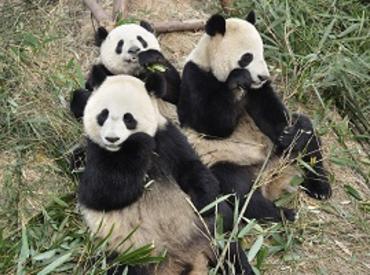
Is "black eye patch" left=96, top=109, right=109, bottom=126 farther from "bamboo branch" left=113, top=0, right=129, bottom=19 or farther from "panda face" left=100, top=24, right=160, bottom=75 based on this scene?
"bamboo branch" left=113, top=0, right=129, bottom=19

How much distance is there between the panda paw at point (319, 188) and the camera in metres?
5.32

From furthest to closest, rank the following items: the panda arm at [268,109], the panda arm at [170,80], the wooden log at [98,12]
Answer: the wooden log at [98,12] → the panda arm at [170,80] → the panda arm at [268,109]

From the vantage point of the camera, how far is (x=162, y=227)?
4.31 metres

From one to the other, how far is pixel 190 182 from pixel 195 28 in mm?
2340

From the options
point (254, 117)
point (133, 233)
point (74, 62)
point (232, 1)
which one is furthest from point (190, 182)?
point (232, 1)

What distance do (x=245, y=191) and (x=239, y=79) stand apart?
72cm

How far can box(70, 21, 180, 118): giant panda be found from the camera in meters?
5.23

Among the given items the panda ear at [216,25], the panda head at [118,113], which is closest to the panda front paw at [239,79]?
the panda ear at [216,25]

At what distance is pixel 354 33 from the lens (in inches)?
264

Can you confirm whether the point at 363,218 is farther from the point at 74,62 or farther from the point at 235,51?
the point at 74,62

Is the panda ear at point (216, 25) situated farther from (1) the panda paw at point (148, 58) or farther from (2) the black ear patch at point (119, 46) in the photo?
(2) the black ear patch at point (119, 46)

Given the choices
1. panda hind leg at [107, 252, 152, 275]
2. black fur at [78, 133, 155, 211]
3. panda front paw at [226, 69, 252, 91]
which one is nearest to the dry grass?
panda hind leg at [107, 252, 152, 275]

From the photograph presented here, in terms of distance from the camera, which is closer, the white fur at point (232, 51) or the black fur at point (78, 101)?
the white fur at point (232, 51)

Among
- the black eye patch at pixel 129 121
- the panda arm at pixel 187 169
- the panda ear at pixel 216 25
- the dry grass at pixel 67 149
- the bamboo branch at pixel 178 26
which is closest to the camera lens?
the black eye patch at pixel 129 121
